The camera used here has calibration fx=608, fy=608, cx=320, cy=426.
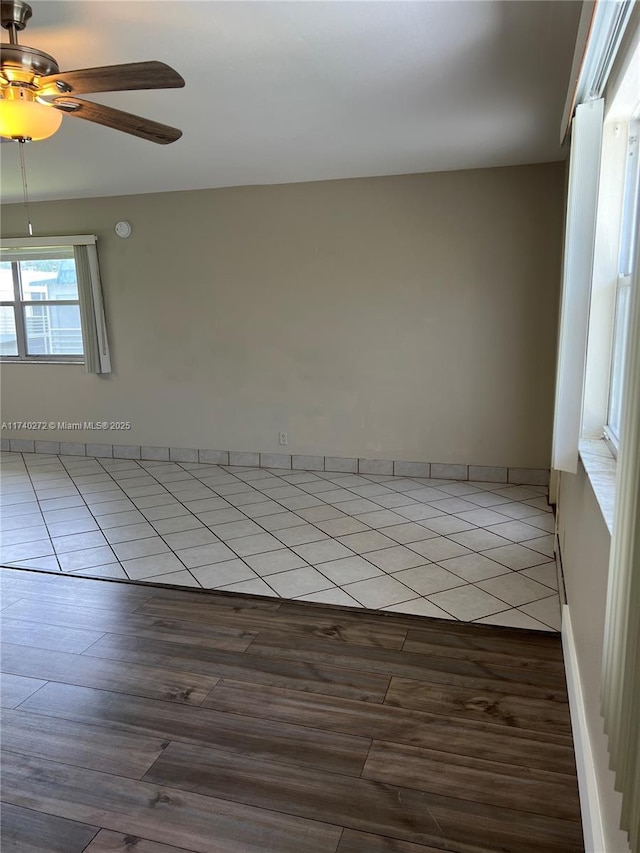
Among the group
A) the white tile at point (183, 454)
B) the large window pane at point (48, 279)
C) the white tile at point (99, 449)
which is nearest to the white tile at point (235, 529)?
the white tile at point (183, 454)

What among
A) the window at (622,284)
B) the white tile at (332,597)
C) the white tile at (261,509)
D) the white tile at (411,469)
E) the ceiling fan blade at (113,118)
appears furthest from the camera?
the white tile at (411,469)

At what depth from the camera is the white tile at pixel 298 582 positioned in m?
2.91

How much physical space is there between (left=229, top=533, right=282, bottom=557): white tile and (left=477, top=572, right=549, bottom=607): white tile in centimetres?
118

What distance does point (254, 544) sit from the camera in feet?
11.5

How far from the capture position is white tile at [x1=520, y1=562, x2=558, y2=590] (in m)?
2.96

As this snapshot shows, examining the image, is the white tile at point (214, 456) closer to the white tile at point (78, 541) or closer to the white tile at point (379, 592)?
the white tile at point (78, 541)

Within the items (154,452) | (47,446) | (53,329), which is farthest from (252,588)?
(53,329)

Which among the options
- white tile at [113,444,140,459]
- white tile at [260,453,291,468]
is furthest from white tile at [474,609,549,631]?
white tile at [113,444,140,459]

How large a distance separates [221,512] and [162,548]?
0.67 metres

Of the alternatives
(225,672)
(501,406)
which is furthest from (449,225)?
(225,672)

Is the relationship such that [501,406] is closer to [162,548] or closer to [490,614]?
[490,614]

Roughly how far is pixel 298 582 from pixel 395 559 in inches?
22.6

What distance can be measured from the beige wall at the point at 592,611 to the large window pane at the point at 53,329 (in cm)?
490

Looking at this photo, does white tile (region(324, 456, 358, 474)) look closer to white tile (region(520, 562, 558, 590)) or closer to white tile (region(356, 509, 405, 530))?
white tile (region(356, 509, 405, 530))
